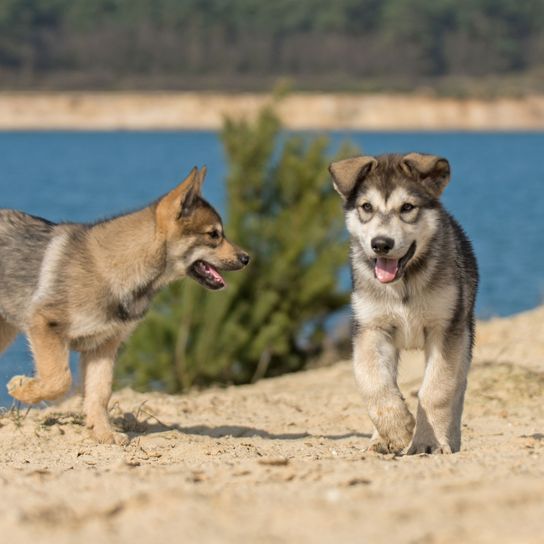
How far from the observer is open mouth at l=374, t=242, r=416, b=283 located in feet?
19.8

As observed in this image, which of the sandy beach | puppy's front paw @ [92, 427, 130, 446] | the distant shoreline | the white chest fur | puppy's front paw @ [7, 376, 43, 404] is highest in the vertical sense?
the distant shoreline

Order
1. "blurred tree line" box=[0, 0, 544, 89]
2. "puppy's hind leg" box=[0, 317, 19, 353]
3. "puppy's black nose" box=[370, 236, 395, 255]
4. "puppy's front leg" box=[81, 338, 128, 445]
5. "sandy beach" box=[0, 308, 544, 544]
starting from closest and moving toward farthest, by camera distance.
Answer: "sandy beach" box=[0, 308, 544, 544], "puppy's black nose" box=[370, 236, 395, 255], "puppy's front leg" box=[81, 338, 128, 445], "puppy's hind leg" box=[0, 317, 19, 353], "blurred tree line" box=[0, 0, 544, 89]

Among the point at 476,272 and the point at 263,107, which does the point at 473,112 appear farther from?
the point at 476,272

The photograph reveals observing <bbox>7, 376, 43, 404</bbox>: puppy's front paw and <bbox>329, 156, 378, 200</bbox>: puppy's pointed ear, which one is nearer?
<bbox>329, 156, 378, 200</bbox>: puppy's pointed ear

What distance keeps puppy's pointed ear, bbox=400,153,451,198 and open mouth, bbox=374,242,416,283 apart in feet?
1.17

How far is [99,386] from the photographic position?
713 centimetres

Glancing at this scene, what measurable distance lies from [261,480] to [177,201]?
8.94 ft

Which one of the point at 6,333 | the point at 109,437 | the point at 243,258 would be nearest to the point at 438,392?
the point at 243,258

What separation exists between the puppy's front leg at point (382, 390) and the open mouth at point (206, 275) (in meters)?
1.40

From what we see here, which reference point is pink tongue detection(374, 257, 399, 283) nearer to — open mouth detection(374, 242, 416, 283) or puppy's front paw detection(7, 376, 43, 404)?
open mouth detection(374, 242, 416, 283)

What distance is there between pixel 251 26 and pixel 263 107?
8490 cm

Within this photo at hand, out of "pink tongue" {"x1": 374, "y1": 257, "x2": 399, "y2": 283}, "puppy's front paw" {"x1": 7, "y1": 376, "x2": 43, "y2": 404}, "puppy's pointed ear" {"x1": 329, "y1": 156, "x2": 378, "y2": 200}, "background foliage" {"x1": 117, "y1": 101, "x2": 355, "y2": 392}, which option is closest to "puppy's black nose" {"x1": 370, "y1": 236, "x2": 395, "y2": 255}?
"pink tongue" {"x1": 374, "y1": 257, "x2": 399, "y2": 283}

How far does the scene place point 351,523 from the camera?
12.8ft

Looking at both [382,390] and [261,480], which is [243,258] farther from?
[261,480]
